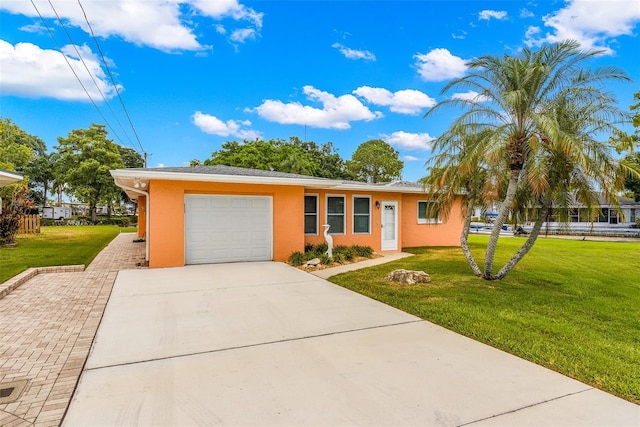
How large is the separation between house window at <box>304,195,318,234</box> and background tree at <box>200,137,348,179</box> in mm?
20687

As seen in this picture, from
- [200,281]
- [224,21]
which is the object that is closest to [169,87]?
[224,21]

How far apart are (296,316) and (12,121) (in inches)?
1313

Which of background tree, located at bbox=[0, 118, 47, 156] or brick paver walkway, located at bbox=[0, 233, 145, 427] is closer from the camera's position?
brick paver walkway, located at bbox=[0, 233, 145, 427]

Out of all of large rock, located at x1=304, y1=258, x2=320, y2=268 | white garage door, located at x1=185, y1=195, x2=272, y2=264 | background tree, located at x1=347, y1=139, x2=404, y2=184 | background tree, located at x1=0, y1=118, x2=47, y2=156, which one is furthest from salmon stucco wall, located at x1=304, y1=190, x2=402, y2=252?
background tree, located at x1=347, y1=139, x2=404, y2=184

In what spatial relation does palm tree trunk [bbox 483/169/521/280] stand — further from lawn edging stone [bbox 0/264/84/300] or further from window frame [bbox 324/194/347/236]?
lawn edging stone [bbox 0/264/84/300]

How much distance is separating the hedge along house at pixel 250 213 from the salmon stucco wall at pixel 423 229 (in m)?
0.84

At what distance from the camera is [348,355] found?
146 inches

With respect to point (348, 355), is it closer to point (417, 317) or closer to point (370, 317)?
point (370, 317)

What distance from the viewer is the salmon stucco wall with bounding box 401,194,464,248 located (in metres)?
14.6

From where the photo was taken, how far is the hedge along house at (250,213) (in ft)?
30.1

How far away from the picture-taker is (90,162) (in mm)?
31531

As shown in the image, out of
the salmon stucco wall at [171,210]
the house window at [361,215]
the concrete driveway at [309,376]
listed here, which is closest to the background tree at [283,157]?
the house window at [361,215]

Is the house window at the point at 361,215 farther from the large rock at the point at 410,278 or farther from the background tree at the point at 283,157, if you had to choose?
the background tree at the point at 283,157

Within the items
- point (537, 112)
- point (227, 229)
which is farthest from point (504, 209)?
point (227, 229)
